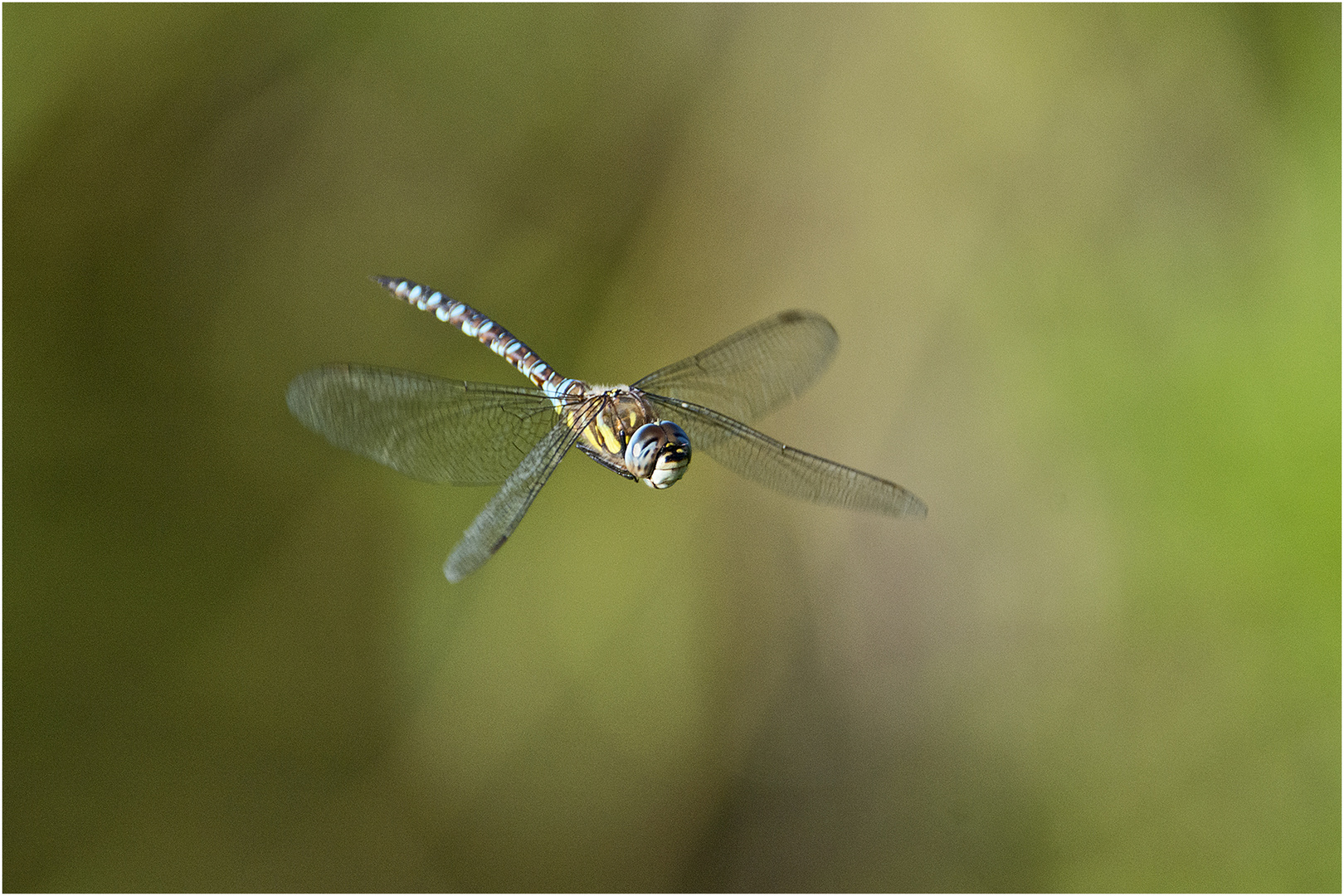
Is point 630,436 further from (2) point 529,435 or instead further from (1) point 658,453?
(2) point 529,435

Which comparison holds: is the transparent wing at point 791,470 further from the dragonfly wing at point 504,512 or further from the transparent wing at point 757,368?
the dragonfly wing at point 504,512

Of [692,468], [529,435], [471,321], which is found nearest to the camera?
[529,435]

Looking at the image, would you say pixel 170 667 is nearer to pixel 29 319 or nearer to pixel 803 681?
pixel 29 319

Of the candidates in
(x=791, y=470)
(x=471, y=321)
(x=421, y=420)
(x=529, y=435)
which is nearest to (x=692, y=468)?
(x=471, y=321)

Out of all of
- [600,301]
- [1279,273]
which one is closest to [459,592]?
[600,301]

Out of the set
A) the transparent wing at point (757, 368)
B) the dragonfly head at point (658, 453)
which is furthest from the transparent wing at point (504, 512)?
the transparent wing at point (757, 368)

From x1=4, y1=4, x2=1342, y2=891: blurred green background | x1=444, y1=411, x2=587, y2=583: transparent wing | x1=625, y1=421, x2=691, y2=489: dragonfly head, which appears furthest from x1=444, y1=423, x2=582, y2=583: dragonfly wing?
x1=4, y1=4, x2=1342, y2=891: blurred green background

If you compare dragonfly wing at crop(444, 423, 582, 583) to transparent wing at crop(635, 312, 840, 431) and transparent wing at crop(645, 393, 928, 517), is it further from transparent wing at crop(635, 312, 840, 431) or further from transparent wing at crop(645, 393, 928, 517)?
transparent wing at crop(635, 312, 840, 431)

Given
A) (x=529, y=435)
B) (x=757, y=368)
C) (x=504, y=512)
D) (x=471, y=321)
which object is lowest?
(x=504, y=512)
